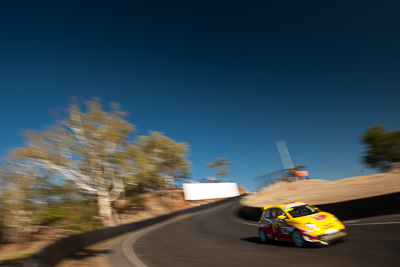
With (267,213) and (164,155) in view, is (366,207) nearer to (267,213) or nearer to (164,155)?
(267,213)

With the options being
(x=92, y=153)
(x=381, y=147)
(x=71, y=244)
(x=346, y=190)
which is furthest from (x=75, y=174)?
(x=381, y=147)

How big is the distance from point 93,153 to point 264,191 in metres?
23.4

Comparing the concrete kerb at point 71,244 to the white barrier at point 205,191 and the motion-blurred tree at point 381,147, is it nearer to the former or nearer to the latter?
the white barrier at point 205,191

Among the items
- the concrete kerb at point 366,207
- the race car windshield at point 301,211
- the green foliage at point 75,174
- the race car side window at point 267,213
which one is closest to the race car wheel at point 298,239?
the race car windshield at point 301,211

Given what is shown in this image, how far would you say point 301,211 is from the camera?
9086mm

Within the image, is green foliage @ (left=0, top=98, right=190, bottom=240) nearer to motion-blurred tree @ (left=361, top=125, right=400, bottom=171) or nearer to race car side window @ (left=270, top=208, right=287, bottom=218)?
race car side window @ (left=270, top=208, right=287, bottom=218)

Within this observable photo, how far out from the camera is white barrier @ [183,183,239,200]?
5044cm

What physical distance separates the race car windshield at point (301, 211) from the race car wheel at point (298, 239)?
2.07 ft

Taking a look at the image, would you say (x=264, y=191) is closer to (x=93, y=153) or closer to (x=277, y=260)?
(x=93, y=153)

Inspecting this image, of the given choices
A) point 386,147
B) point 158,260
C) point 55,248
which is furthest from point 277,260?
point 386,147

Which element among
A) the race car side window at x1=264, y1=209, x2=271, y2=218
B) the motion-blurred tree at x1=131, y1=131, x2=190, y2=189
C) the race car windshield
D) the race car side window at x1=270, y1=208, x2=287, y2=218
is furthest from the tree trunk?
the race car windshield

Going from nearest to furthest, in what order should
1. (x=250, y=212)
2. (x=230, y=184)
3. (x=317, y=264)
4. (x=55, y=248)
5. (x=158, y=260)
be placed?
(x=317, y=264) < (x=158, y=260) < (x=55, y=248) < (x=250, y=212) < (x=230, y=184)

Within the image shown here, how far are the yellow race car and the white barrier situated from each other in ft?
Result: 134

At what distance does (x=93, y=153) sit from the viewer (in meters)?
32.3
